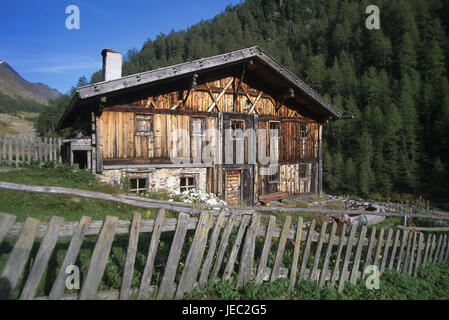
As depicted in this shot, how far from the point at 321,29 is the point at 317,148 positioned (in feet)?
227

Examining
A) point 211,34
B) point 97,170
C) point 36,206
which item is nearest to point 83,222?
point 36,206

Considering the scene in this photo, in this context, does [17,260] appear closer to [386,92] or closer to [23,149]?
[23,149]

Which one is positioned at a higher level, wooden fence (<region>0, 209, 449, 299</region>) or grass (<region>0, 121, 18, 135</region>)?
grass (<region>0, 121, 18, 135</region>)

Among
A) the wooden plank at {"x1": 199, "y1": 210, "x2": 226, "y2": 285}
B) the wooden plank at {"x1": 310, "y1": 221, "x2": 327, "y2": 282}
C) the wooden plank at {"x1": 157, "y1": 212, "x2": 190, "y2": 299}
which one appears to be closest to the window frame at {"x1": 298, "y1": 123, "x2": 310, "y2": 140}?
the wooden plank at {"x1": 310, "y1": 221, "x2": 327, "y2": 282}

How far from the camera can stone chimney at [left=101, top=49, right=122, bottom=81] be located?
40.3 ft

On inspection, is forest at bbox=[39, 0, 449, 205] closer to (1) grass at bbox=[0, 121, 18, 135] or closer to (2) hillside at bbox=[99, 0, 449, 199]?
(2) hillside at bbox=[99, 0, 449, 199]

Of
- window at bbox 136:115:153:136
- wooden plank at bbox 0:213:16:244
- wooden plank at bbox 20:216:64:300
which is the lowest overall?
wooden plank at bbox 20:216:64:300

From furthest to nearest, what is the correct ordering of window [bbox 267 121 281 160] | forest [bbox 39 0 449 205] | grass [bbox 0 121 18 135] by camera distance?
1. grass [bbox 0 121 18 135]
2. forest [bbox 39 0 449 205]
3. window [bbox 267 121 281 160]

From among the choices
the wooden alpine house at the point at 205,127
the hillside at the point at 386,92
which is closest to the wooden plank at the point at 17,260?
the wooden alpine house at the point at 205,127

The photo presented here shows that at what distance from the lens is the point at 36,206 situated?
Answer: 7.66 meters

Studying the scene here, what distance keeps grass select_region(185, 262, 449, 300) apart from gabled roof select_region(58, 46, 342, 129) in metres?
8.44

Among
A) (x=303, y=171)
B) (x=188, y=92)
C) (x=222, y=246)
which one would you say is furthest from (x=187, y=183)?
(x=222, y=246)

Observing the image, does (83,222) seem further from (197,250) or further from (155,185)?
(155,185)

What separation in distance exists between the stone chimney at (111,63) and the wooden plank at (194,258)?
11228mm
